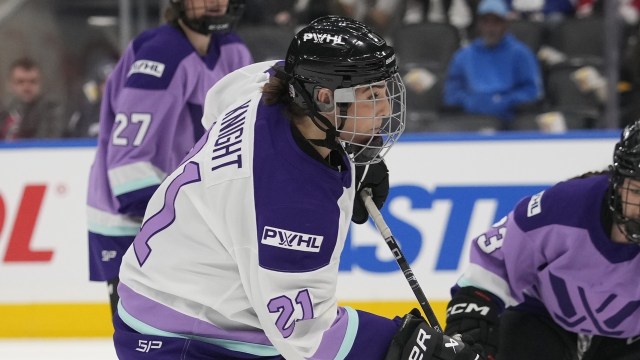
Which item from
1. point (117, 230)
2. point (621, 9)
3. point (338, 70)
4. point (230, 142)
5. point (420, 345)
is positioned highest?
point (338, 70)

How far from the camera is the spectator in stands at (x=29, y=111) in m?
4.96

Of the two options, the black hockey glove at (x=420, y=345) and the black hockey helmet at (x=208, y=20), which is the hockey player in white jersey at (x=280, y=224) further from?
the black hockey helmet at (x=208, y=20)

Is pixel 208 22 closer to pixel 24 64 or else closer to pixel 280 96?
pixel 280 96

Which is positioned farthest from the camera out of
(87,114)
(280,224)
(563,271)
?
(87,114)

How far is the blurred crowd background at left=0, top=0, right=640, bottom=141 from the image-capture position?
4996mm

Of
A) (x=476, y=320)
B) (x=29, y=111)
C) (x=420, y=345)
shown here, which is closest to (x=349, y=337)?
(x=420, y=345)

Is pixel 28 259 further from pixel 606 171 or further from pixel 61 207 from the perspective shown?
pixel 606 171

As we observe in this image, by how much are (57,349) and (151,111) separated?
5.64 ft

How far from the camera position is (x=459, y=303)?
253cm

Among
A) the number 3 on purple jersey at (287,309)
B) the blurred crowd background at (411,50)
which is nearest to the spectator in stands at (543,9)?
the blurred crowd background at (411,50)

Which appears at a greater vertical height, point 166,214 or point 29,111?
point 166,214

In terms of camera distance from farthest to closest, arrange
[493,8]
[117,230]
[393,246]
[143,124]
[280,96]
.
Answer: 1. [493,8]
2. [117,230]
3. [143,124]
4. [393,246]
5. [280,96]

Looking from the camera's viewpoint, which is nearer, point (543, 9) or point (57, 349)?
point (57, 349)

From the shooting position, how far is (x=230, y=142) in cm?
194
